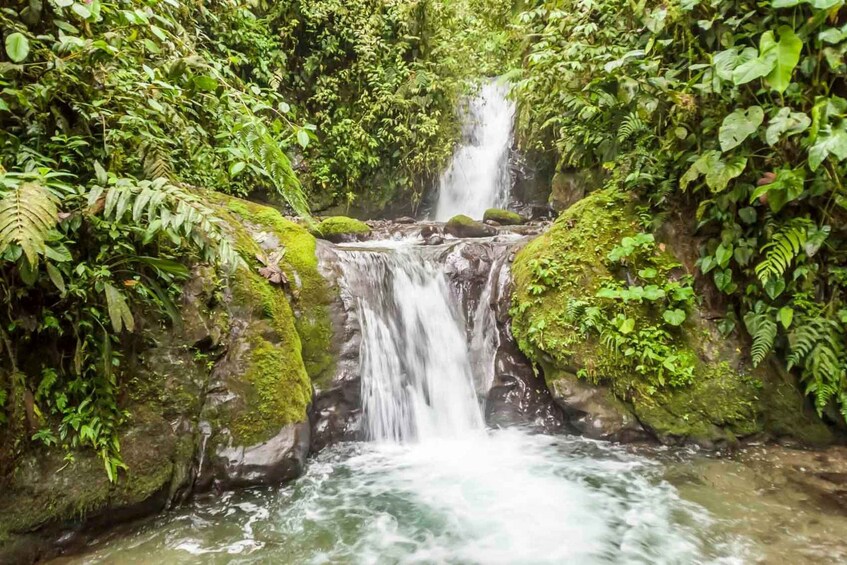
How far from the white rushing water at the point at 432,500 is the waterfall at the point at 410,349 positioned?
0.02 metres

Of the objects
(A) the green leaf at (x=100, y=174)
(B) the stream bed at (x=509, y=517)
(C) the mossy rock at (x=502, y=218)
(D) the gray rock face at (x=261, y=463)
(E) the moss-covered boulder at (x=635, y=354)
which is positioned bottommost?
(B) the stream bed at (x=509, y=517)

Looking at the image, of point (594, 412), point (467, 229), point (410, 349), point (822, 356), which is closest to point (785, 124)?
point (822, 356)

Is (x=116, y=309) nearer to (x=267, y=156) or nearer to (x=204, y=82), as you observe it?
(x=267, y=156)

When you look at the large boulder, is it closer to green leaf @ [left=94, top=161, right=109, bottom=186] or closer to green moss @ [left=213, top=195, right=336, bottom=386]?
green moss @ [left=213, top=195, right=336, bottom=386]

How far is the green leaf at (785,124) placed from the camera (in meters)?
3.51

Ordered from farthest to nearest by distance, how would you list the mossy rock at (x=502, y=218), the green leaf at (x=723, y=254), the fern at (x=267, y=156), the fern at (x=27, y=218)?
the mossy rock at (x=502, y=218) → the green leaf at (x=723, y=254) → the fern at (x=267, y=156) → the fern at (x=27, y=218)

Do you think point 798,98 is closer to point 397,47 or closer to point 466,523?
point 466,523

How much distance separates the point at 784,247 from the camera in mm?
3900

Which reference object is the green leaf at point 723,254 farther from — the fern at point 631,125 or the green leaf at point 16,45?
the green leaf at point 16,45

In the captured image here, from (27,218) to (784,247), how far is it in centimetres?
527

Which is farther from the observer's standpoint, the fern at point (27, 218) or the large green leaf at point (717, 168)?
the large green leaf at point (717, 168)

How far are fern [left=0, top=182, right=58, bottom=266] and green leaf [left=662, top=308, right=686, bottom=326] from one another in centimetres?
481

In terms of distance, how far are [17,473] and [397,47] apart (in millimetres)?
9748

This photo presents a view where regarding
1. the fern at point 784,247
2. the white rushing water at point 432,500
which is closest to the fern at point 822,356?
the fern at point 784,247
